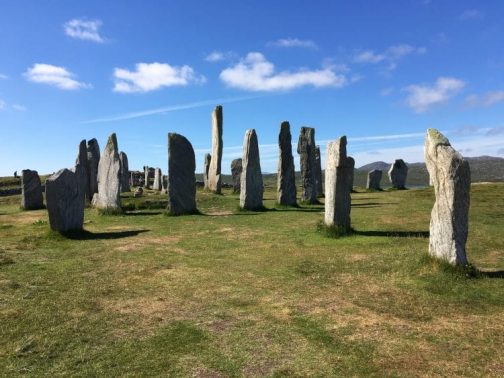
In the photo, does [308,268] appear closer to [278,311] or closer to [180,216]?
[278,311]

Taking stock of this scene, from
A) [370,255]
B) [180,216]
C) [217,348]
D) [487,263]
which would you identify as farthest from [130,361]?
[180,216]

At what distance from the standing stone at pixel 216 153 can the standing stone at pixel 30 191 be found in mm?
12503

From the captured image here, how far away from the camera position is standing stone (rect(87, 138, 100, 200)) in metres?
27.0

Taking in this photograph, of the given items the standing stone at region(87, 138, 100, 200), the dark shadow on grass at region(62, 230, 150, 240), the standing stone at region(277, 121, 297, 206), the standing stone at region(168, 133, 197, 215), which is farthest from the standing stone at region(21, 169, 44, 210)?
the standing stone at region(277, 121, 297, 206)

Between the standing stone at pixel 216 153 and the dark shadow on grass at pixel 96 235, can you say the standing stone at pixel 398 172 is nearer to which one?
the standing stone at pixel 216 153

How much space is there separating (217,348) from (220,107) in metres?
29.7

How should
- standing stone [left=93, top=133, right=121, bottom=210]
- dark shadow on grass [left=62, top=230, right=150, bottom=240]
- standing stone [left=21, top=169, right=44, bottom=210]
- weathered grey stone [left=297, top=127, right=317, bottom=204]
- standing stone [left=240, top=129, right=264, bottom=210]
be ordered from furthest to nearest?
weathered grey stone [left=297, top=127, right=317, bottom=204]
standing stone [left=21, top=169, right=44, bottom=210]
standing stone [left=240, top=129, right=264, bottom=210]
standing stone [left=93, top=133, right=121, bottom=210]
dark shadow on grass [left=62, top=230, right=150, bottom=240]

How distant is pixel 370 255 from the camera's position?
11.6m

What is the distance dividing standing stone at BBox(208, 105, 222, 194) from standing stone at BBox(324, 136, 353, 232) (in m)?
19.3

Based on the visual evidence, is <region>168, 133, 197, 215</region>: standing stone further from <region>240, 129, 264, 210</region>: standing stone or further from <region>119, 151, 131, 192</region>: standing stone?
<region>119, 151, 131, 192</region>: standing stone

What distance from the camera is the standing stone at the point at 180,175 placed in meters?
20.3

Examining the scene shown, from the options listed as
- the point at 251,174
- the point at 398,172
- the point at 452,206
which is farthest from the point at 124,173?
the point at 452,206

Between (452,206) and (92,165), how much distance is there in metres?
23.0

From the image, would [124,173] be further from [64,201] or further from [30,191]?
[64,201]
